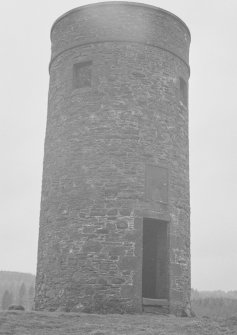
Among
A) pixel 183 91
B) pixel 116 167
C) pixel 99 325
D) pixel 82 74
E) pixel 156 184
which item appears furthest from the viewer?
pixel 183 91

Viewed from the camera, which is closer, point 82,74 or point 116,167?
point 116,167

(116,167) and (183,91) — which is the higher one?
(183,91)

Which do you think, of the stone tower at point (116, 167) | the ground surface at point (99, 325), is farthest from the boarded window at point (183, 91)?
the ground surface at point (99, 325)

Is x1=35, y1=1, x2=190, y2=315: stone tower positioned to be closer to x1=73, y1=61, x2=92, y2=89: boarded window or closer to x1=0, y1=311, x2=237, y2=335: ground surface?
x1=73, y1=61, x2=92, y2=89: boarded window

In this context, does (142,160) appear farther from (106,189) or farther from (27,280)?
(27,280)

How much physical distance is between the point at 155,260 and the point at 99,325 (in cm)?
512

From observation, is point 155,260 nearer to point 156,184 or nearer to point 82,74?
point 156,184

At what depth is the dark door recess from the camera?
47.2ft

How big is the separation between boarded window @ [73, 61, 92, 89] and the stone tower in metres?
0.03

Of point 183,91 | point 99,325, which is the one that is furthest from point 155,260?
point 183,91

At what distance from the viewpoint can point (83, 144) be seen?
14.6 meters

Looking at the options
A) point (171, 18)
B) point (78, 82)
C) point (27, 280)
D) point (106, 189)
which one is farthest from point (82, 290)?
point (27, 280)

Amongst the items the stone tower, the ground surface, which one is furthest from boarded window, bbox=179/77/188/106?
the ground surface

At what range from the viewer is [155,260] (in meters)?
15.4
